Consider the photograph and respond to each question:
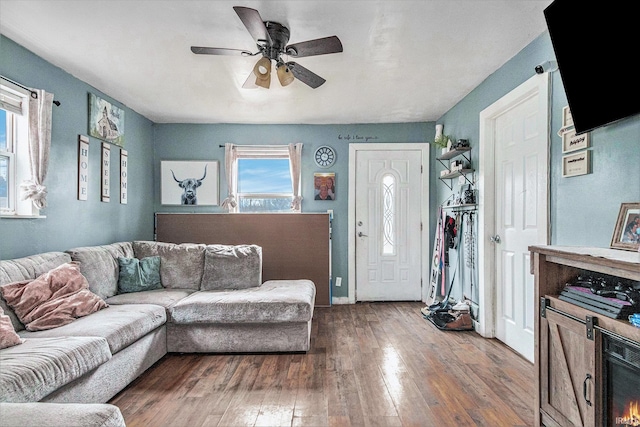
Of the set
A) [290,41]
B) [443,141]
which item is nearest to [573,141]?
[290,41]

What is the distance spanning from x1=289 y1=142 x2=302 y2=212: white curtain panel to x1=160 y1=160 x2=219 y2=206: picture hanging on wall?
103 cm

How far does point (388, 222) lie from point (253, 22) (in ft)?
11.1

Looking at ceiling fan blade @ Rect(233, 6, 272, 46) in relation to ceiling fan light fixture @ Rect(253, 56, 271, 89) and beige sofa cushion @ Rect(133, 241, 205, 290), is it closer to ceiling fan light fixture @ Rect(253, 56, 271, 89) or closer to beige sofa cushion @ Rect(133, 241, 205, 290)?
ceiling fan light fixture @ Rect(253, 56, 271, 89)

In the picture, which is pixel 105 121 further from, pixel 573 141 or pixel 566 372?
pixel 566 372

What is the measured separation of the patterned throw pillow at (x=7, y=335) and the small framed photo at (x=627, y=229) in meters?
3.24

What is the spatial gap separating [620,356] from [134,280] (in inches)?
142

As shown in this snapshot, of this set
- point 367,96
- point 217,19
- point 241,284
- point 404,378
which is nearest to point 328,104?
point 367,96

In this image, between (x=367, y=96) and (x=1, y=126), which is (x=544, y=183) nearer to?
(x=367, y=96)

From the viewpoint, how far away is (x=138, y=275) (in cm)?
352

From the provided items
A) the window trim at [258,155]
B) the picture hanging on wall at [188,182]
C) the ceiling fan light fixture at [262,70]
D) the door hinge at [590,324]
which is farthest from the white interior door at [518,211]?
the picture hanging on wall at [188,182]

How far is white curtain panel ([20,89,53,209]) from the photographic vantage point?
2771 millimetres

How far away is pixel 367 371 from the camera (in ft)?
8.93

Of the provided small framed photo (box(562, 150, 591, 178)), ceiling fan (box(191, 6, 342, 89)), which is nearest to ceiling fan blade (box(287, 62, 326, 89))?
ceiling fan (box(191, 6, 342, 89))

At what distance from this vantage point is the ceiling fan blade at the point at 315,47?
2.26 m
